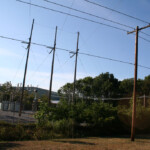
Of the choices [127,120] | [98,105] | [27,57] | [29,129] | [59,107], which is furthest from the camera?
[27,57]

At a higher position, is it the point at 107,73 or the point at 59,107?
the point at 107,73

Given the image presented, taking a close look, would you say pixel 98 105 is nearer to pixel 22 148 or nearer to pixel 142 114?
pixel 142 114

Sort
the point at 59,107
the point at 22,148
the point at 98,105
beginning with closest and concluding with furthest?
1. the point at 22,148
2. the point at 59,107
3. the point at 98,105

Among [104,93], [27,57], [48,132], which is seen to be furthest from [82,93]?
[48,132]

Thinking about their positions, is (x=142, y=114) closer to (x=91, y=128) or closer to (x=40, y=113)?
(x=91, y=128)

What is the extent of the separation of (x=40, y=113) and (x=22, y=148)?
5748 millimetres

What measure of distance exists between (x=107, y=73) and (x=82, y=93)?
40.8 ft

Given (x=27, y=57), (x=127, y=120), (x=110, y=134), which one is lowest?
(x=110, y=134)

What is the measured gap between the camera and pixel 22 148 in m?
10.3

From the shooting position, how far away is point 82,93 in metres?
66.6

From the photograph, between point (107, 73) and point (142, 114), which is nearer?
point (142, 114)

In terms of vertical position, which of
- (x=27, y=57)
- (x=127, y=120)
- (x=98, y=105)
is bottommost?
(x=127, y=120)

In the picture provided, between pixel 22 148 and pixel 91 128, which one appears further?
pixel 91 128

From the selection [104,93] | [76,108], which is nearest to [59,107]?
[76,108]
